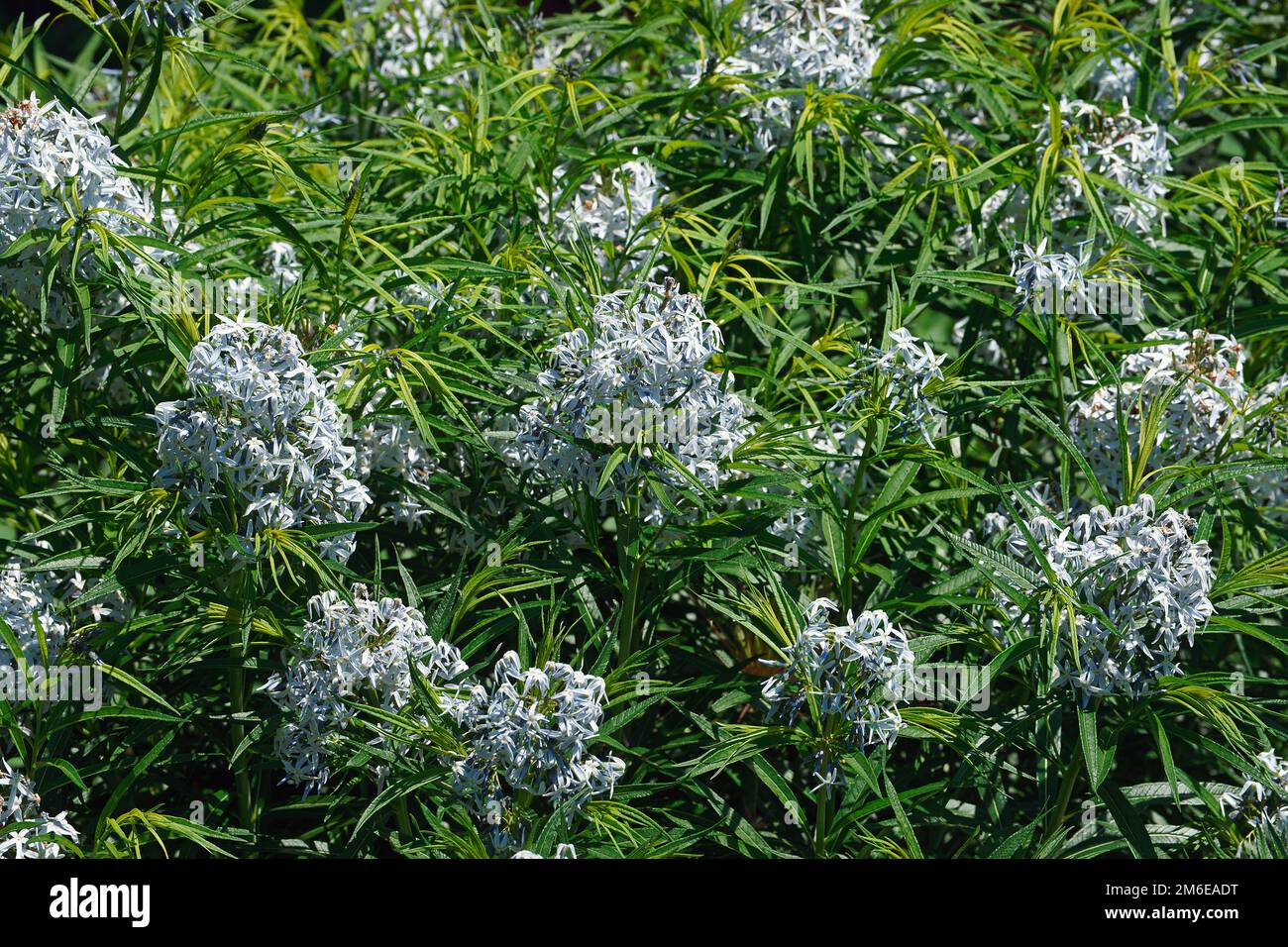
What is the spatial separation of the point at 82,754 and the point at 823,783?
1458 mm

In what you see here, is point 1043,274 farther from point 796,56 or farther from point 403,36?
point 403,36

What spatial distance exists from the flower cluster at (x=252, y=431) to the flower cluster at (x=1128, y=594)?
4.08 feet

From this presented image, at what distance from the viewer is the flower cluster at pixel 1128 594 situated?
2.36 m

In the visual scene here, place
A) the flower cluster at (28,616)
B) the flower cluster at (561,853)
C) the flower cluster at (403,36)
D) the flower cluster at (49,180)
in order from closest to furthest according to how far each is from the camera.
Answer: the flower cluster at (561,853) → the flower cluster at (49,180) → the flower cluster at (28,616) → the flower cluster at (403,36)

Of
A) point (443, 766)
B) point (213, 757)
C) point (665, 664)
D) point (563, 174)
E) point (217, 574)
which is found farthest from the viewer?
point (563, 174)

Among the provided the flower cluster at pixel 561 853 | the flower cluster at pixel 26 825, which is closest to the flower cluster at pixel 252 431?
the flower cluster at pixel 26 825

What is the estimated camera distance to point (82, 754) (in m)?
2.81

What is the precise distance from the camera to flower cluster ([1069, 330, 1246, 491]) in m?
2.83

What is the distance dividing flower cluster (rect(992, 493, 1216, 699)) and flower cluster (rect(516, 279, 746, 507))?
2.01ft

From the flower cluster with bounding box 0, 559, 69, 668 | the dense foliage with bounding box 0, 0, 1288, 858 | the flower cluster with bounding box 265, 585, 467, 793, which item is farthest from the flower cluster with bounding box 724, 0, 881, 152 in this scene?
the flower cluster with bounding box 0, 559, 69, 668

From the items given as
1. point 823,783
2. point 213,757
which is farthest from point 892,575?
point 213,757

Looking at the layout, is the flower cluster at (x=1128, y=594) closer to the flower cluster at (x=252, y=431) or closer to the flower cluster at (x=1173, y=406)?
the flower cluster at (x=1173, y=406)

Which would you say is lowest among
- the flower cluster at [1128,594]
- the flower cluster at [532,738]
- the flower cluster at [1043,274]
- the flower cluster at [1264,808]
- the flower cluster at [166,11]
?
the flower cluster at [1264,808]
